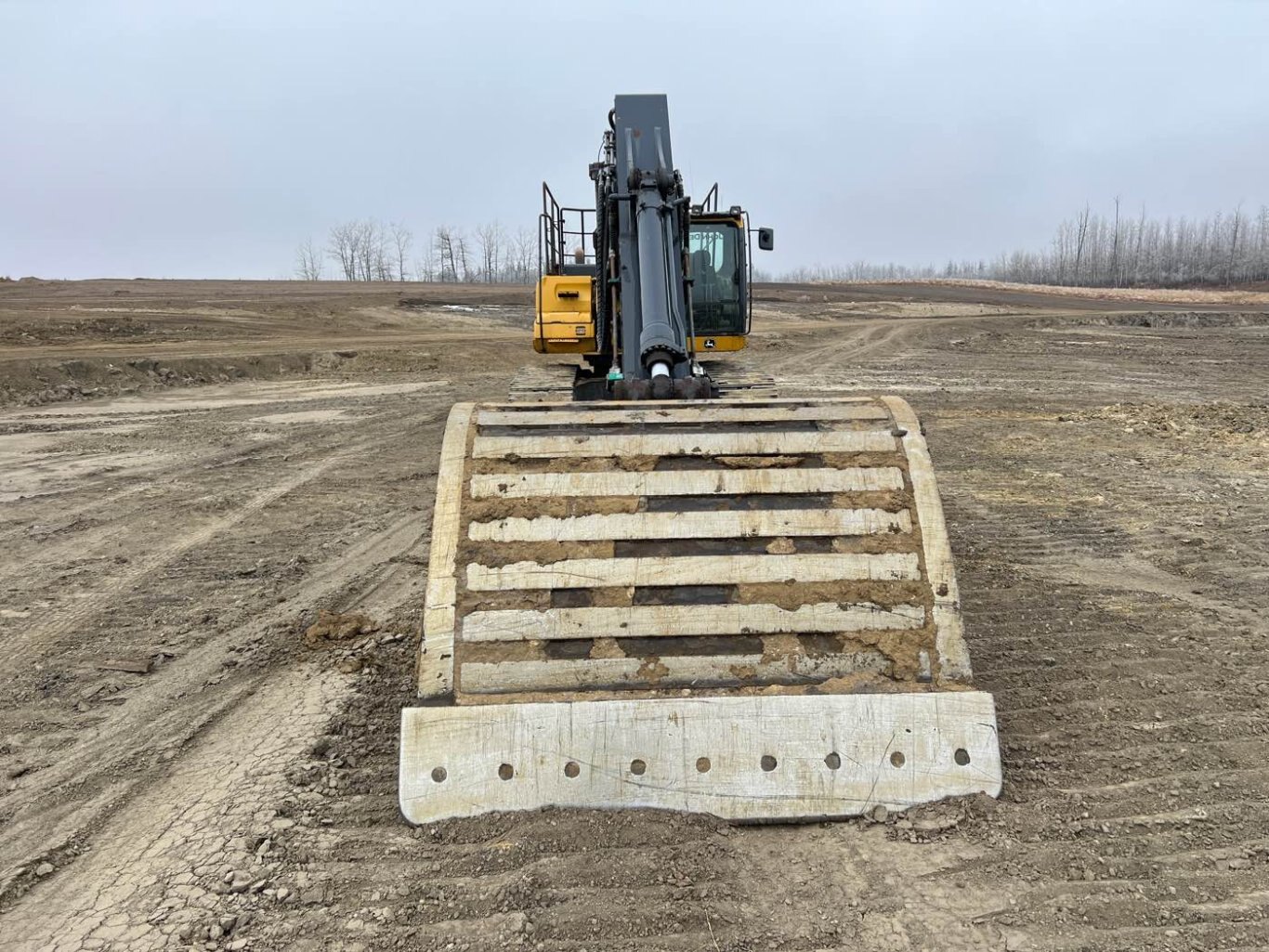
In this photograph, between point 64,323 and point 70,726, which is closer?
point 70,726

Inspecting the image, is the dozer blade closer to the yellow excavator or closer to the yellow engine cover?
the yellow excavator

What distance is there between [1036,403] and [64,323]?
2185 cm

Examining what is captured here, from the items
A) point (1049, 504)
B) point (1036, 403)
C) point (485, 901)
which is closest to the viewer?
point (485, 901)

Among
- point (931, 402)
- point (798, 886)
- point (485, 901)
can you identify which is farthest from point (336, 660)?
point (931, 402)

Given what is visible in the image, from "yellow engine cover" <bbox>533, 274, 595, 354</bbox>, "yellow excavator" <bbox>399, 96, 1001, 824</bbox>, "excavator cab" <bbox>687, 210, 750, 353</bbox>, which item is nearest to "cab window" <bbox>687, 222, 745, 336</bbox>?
"excavator cab" <bbox>687, 210, 750, 353</bbox>

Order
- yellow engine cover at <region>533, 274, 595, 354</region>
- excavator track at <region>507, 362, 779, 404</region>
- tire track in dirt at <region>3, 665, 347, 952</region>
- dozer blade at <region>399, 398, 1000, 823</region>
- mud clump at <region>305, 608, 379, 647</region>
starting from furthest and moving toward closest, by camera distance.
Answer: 1. yellow engine cover at <region>533, 274, 595, 354</region>
2. excavator track at <region>507, 362, 779, 404</region>
3. mud clump at <region>305, 608, 379, 647</region>
4. dozer blade at <region>399, 398, 1000, 823</region>
5. tire track in dirt at <region>3, 665, 347, 952</region>

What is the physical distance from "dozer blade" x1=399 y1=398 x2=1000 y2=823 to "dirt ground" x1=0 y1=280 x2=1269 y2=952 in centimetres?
16

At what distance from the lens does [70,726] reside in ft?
12.0


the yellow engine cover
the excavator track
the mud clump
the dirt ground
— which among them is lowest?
the dirt ground

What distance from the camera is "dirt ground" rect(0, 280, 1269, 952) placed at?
2.44 meters

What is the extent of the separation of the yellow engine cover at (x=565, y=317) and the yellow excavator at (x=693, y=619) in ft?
11.7

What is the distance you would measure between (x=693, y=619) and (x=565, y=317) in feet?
16.0

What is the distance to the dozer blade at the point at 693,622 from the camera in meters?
2.84

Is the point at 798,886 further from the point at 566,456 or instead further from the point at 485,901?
the point at 566,456
